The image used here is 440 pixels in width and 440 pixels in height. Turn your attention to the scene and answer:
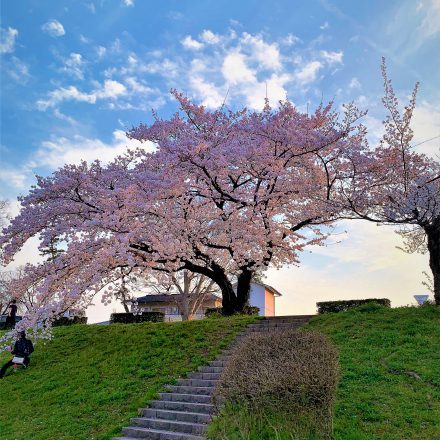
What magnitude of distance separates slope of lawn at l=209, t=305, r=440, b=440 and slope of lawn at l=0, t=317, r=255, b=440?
410cm

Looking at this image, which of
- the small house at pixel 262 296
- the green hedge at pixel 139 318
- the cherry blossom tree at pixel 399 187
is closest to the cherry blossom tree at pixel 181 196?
the cherry blossom tree at pixel 399 187

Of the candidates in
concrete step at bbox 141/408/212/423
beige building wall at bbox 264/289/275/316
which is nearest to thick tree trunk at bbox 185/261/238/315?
concrete step at bbox 141/408/212/423

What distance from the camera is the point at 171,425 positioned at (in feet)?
35.0

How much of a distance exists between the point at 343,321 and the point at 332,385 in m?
9.12

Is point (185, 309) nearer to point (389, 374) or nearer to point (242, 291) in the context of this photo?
point (242, 291)

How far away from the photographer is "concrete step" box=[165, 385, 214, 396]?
12.0 m

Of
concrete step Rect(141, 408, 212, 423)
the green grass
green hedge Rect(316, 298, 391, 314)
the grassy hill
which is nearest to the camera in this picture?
the green grass

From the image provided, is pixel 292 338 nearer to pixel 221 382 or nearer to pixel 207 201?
pixel 221 382

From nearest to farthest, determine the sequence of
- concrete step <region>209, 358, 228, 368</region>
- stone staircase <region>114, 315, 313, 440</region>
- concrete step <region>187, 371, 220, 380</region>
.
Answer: stone staircase <region>114, 315, 313, 440</region>
concrete step <region>187, 371, 220, 380</region>
concrete step <region>209, 358, 228, 368</region>

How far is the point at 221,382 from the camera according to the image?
842cm

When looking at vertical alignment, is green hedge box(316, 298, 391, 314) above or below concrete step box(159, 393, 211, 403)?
above

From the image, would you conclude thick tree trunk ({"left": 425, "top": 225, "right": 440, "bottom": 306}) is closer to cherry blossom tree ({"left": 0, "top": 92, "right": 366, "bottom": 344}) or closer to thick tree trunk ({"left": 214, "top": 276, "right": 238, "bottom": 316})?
cherry blossom tree ({"left": 0, "top": 92, "right": 366, "bottom": 344})

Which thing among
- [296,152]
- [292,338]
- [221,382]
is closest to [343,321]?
[296,152]

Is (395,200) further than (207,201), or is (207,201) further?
(207,201)
